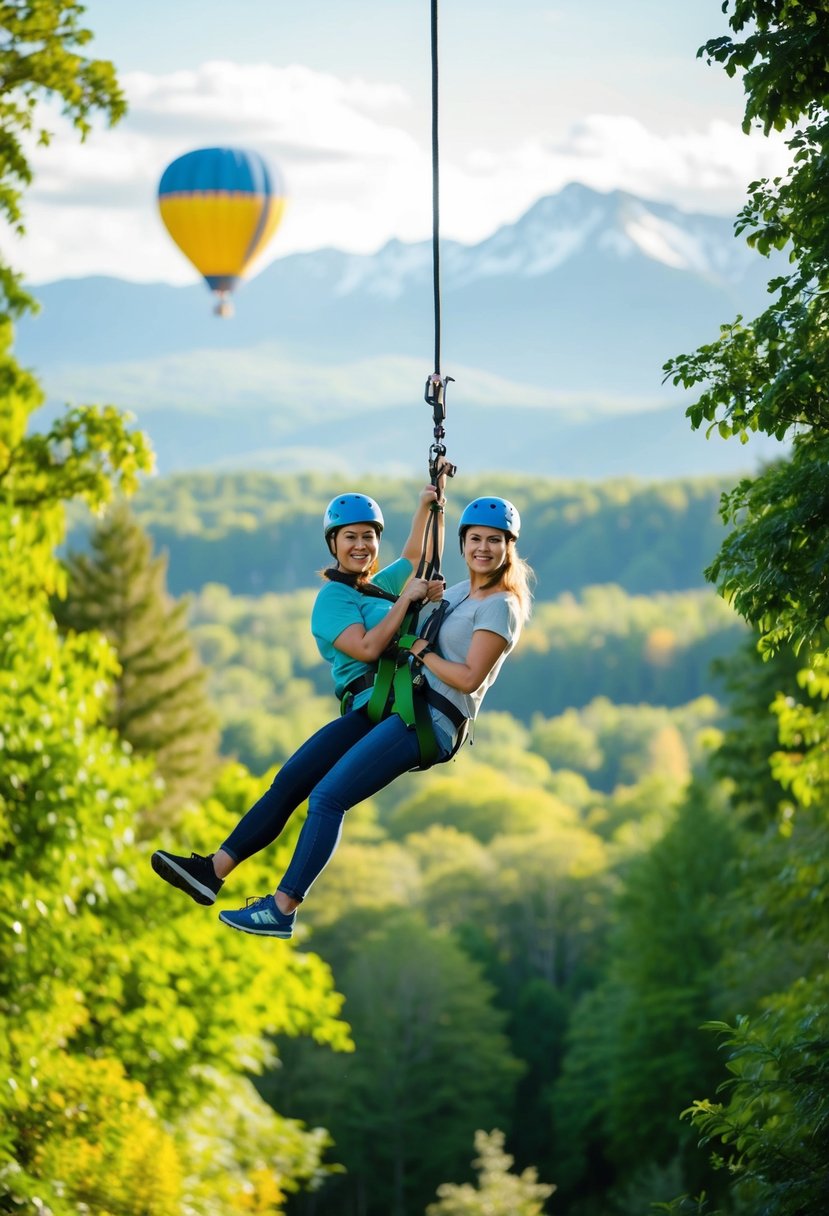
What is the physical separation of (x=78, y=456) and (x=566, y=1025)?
159 feet

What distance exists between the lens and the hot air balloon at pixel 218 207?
45812mm

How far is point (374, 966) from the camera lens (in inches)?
2221

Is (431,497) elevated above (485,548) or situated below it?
above

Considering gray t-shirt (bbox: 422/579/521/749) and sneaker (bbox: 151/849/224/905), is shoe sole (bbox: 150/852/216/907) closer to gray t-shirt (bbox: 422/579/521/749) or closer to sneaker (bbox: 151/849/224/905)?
sneaker (bbox: 151/849/224/905)

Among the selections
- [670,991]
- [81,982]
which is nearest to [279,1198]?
[81,982]

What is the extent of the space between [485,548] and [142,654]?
25.5 meters

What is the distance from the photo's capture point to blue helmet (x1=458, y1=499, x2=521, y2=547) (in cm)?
852

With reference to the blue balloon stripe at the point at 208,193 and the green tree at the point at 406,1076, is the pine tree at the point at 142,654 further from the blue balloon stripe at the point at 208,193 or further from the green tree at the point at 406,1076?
the green tree at the point at 406,1076

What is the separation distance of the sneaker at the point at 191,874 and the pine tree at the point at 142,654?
2419 centimetres

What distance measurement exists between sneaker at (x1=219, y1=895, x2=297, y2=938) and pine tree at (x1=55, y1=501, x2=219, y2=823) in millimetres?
24455

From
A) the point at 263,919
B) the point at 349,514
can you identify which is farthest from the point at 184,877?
the point at 349,514

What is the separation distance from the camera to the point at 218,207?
4616cm

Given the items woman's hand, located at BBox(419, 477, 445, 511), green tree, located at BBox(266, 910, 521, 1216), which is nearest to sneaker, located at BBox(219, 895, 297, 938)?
woman's hand, located at BBox(419, 477, 445, 511)

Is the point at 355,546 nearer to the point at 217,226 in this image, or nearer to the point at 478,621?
the point at 478,621
